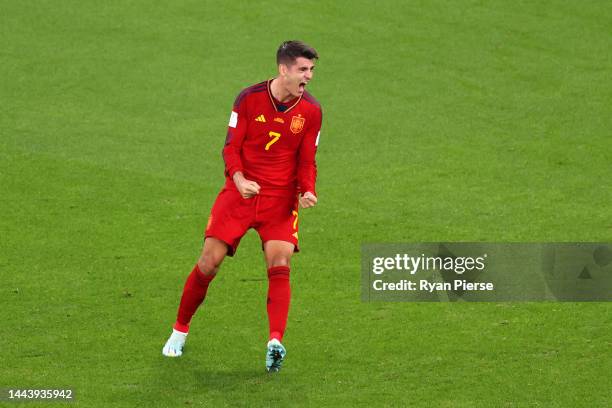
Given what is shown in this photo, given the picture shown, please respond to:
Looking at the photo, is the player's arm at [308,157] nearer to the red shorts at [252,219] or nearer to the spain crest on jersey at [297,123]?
the spain crest on jersey at [297,123]

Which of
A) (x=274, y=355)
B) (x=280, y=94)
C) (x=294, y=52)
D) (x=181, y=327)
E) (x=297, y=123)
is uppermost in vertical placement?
(x=294, y=52)

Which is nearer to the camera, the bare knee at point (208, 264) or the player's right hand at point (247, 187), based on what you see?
the player's right hand at point (247, 187)

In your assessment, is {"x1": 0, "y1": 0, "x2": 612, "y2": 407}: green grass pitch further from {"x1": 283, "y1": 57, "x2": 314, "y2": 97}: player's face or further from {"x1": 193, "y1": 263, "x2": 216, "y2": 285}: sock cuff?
{"x1": 283, "y1": 57, "x2": 314, "y2": 97}: player's face

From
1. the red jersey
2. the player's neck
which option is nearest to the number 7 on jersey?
the red jersey

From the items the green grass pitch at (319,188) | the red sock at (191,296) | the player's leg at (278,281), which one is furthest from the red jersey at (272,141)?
the green grass pitch at (319,188)

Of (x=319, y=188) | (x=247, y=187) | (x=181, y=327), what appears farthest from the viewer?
(x=319, y=188)

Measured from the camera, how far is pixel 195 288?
870 cm

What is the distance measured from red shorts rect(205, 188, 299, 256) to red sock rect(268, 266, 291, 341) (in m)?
0.23

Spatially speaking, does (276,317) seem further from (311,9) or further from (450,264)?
(311,9)

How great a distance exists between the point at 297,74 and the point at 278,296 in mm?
1503

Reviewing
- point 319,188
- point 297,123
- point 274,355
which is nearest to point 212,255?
point 274,355

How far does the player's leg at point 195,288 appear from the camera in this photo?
28.1ft

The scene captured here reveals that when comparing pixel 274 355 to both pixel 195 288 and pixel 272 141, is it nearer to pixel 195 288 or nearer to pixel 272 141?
pixel 195 288

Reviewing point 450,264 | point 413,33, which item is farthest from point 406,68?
point 450,264
